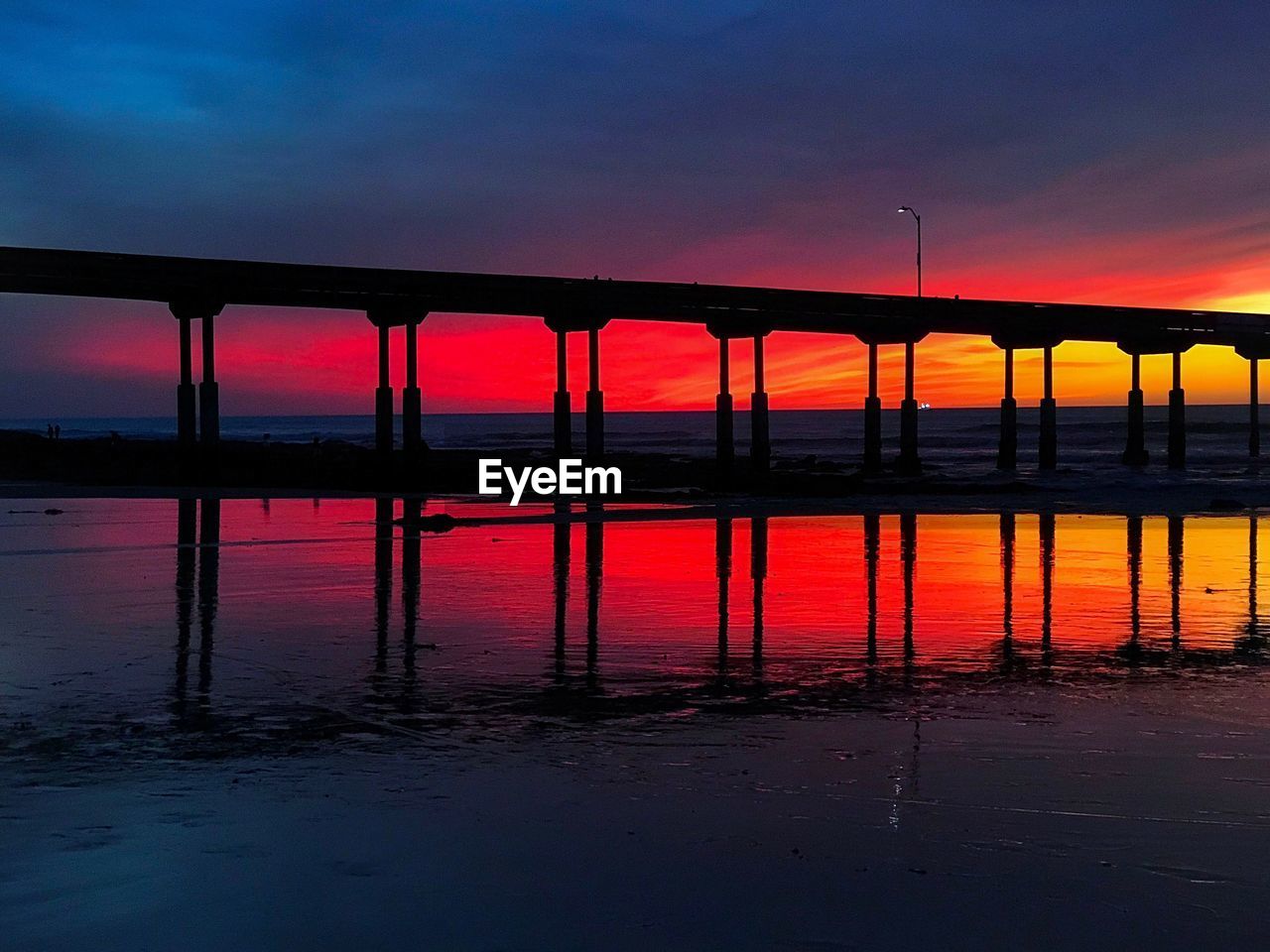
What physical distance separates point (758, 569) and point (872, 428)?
4825cm

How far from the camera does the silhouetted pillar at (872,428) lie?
65500 millimetres

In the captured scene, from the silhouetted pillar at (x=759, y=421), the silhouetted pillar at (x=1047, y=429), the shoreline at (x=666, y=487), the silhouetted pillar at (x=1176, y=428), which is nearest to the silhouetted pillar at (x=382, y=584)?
the shoreline at (x=666, y=487)

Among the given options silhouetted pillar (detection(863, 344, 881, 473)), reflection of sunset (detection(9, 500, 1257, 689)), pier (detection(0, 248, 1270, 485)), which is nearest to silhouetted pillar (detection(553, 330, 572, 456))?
pier (detection(0, 248, 1270, 485))

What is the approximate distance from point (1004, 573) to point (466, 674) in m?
10.8

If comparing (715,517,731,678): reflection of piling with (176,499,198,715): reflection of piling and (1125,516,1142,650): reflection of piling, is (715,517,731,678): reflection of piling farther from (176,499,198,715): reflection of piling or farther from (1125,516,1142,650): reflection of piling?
(176,499,198,715): reflection of piling

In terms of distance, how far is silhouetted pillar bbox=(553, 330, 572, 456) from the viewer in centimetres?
5385

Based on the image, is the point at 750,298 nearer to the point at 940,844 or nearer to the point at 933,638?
the point at 933,638

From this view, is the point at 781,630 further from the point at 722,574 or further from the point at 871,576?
the point at 871,576

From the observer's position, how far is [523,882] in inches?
240

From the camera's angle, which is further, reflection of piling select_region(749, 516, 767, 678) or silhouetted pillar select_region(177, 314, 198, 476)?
silhouetted pillar select_region(177, 314, 198, 476)

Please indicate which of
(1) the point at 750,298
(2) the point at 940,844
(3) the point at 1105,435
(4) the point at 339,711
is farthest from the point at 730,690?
(3) the point at 1105,435

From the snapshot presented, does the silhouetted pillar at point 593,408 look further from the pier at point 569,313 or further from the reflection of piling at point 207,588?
the reflection of piling at point 207,588

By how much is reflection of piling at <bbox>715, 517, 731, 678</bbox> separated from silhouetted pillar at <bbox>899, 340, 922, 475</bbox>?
34.7 m

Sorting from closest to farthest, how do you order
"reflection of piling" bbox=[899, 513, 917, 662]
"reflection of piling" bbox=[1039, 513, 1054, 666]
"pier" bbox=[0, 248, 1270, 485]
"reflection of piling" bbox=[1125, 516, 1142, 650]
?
"reflection of piling" bbox=[1039, 513, 1054, 666] → "reflection of piling" bbox=[899, 513, 917, 662] → "reflection of piling" bbox=[1125, 516, 1142, 650] → "pier" bbox=[0, 248, 1270, 485]
